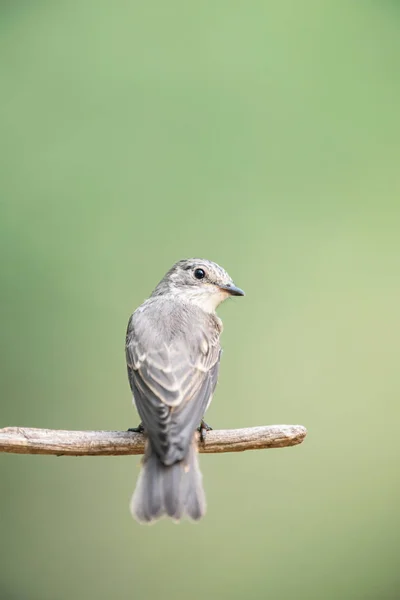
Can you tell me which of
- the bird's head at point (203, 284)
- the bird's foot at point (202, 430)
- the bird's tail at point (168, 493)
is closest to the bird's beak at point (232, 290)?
the bird's head at point (203, 284)

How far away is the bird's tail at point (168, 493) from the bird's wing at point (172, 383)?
0.16ft

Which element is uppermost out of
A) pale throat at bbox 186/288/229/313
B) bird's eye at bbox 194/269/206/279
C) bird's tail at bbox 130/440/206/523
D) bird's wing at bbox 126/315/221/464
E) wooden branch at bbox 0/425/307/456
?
bird's eye at bbox 194/269/206/279

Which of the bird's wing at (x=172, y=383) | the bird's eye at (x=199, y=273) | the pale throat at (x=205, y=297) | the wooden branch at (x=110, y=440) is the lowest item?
the wooden branch at (x=110, y=440)

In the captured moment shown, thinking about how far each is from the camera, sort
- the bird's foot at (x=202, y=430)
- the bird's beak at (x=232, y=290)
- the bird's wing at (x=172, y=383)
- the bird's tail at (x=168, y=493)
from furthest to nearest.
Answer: the bird's beak at (x=232, y=290), the bird's foot at (x=202, y=430), the bird's wing at (x=172, y=383), the bird's tail at (x=168, y=493)

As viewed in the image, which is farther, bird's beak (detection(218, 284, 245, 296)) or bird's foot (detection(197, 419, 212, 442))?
bird's beak (detection(218, 284, 245, 296))

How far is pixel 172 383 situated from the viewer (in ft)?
8.71

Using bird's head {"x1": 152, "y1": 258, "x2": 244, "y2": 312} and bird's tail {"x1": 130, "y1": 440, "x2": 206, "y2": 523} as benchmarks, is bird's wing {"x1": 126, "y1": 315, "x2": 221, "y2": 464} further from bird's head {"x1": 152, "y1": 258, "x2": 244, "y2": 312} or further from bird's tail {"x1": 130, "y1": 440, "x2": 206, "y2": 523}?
bird's head {"x1": 152, "y1": 258, "x2": 244, "y2": 312}

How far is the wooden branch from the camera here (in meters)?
2.54

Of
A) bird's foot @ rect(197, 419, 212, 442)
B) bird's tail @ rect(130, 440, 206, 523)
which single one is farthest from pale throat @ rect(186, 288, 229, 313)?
bird's tail @ rect(130, 440, 206, 523)

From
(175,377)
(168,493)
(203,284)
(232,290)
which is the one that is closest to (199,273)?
(203,284)

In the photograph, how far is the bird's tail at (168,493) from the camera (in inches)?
93.3

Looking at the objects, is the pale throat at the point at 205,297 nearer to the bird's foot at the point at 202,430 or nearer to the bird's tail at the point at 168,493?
the bird's foot at the point at 202,430

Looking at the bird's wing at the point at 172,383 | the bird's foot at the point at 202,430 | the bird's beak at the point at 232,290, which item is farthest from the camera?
the bird's beak at the point at 232,290

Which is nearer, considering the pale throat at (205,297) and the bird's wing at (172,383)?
the bird's wing at (172,383)
